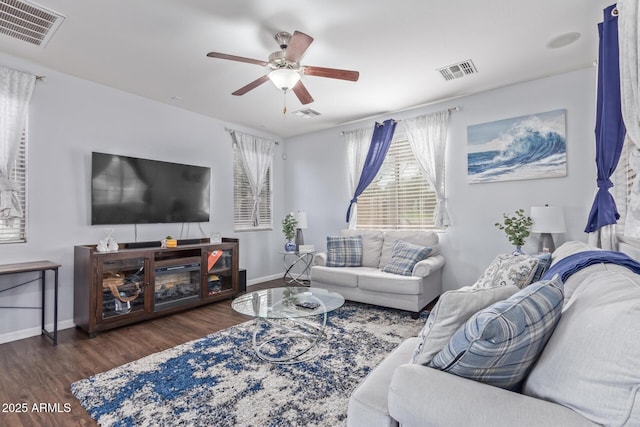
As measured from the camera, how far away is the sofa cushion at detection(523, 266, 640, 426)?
0.79 meters

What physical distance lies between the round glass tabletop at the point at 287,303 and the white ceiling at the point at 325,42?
228cm

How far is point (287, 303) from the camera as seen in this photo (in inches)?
108

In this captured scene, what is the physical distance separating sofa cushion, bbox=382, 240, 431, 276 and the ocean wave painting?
1159 millimetres

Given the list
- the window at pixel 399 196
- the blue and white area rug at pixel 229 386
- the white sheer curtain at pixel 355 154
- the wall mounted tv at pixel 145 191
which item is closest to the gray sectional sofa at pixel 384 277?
the window at pixel 399 196

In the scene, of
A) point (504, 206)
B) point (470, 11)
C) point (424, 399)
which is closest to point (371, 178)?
point (504, 206)

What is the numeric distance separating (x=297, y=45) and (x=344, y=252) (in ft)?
9.03

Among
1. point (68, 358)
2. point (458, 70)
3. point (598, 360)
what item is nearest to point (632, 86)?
point (598, 360)

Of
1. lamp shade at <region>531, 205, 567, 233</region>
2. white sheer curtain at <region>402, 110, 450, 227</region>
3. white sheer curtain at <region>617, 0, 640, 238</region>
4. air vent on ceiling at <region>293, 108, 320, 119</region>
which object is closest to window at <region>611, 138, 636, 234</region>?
lamp shade at <region>531, 205, 567, 233</region>

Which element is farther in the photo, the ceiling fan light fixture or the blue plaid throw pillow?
the blue plaid throw pillow

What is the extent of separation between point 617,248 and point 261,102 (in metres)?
3.95

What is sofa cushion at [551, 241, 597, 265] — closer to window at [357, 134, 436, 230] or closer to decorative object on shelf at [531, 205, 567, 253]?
decorative object on shelf at [531, 205, 567, 253]

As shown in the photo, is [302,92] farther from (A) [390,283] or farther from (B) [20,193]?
(B) [20,193]

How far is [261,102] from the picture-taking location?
13.8 feet

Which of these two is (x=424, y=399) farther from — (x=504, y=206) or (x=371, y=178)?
(x=371, y=178)
